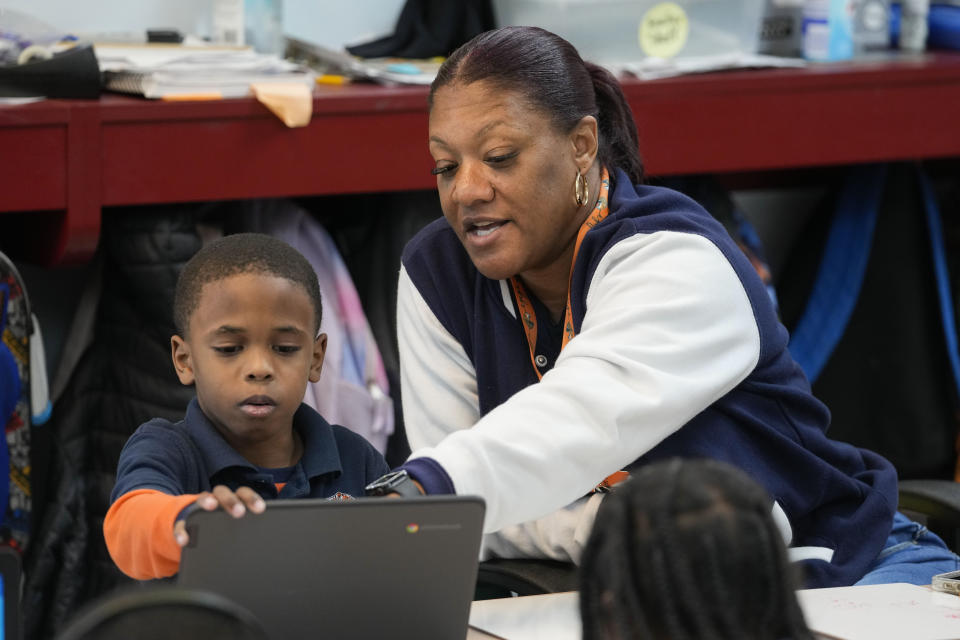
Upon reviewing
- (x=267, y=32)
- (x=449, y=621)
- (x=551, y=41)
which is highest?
(x=551, y=41)

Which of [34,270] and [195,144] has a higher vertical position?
[195,144]

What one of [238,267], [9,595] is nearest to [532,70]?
[238,267]

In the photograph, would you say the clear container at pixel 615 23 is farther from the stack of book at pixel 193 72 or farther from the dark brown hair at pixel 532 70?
the dark brown hair at pixel 532 70

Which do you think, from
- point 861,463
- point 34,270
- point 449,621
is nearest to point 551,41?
point 861,463

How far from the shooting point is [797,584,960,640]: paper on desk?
4.18 ft

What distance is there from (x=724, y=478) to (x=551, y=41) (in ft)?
3.01

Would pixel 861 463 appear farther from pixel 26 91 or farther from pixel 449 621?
pixel 26 91

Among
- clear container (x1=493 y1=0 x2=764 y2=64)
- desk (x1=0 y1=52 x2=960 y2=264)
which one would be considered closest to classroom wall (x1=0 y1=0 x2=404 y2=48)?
clear container (x1=493 y1=0 x2=764 y2=64)

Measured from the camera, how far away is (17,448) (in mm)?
1935

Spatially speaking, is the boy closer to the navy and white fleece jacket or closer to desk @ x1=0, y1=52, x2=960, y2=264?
the navy and white fleece jacket

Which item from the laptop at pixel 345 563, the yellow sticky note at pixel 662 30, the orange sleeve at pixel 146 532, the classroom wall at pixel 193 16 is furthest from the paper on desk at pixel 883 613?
the classroom wall at pixel 193 16

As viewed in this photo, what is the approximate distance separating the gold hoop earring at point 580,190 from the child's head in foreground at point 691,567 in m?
0.85

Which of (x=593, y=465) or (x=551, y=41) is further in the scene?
(x=551, y=41)

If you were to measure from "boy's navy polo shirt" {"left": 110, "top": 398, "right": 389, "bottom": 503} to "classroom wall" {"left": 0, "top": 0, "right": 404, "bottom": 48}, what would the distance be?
136 centimetres
